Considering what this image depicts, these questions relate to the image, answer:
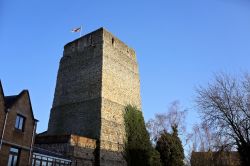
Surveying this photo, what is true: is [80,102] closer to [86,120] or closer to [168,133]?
[86,120]

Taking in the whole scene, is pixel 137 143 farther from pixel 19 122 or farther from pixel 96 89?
pixel 19 122

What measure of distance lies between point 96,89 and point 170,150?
9313 mm

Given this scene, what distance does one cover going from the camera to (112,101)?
96.2ft

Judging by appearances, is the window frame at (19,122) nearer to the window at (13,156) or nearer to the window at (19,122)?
the window at (19,122)

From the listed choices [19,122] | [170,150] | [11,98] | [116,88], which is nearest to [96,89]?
[116,88]

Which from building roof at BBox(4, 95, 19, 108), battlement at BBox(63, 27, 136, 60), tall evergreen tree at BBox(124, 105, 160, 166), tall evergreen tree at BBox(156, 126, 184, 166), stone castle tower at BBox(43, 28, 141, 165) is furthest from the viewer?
battlement at BBox(63, 27, 136, 60)

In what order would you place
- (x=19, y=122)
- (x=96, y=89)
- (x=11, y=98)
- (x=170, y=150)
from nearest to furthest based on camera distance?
(x=19, y=122) → (x=11, y=98) → (x=170, y=150) → (x=96, y=89)

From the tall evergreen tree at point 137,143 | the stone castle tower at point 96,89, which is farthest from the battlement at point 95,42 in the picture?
the tall evergreen tree at point 137,143

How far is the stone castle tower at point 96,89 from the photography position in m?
27.7

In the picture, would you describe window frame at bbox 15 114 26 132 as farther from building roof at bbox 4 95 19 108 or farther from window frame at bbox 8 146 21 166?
window frame at bbox 8 146 21 166

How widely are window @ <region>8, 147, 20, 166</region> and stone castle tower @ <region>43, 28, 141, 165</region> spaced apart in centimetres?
874

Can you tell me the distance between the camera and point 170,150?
26031 mm

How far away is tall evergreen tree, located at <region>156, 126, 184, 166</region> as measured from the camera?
1011 inches

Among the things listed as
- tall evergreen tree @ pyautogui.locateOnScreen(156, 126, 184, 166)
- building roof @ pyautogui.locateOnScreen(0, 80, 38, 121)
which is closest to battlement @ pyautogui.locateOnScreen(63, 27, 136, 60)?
tall evergreen tree @ pyautogui.locateOnScreen(156, 126, 184, 166)
